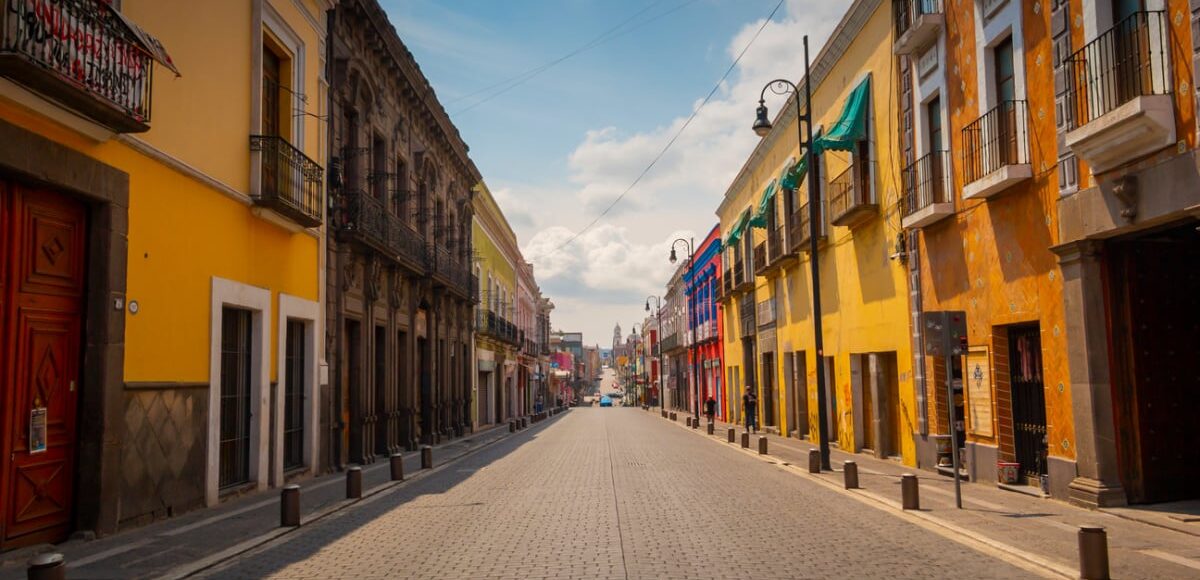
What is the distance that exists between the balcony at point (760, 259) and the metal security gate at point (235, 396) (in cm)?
1771

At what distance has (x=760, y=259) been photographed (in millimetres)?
29734

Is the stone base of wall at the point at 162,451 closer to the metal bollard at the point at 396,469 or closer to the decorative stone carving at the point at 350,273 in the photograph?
the metal bollard at the point at 396,469

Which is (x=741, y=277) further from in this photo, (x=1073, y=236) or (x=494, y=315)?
(x=1073, y=236)

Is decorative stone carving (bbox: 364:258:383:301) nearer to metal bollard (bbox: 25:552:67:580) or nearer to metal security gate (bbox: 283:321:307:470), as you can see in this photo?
metal security gate (bbox: 283:321:307:470)

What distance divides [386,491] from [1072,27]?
11452 millimetres

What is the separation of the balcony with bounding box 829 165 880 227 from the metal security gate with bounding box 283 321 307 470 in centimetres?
1108

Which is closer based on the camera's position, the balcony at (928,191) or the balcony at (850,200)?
the balcony at (928,191)

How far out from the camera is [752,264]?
1293 inches

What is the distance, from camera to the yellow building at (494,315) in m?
37.8

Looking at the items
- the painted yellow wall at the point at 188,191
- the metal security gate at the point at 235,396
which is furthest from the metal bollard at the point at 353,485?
the painted yellow wall at the point at 188,191

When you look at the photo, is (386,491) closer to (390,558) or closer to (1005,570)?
(390,558)

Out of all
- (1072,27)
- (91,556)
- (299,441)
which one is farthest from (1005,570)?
(299,441)

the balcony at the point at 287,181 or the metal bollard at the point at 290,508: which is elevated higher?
the balcony at the point at 287,181

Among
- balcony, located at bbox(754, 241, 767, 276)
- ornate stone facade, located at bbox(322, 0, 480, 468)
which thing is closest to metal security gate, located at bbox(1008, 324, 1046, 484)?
ornate stone facade, located at bbox(322, 0, 480, 468)
